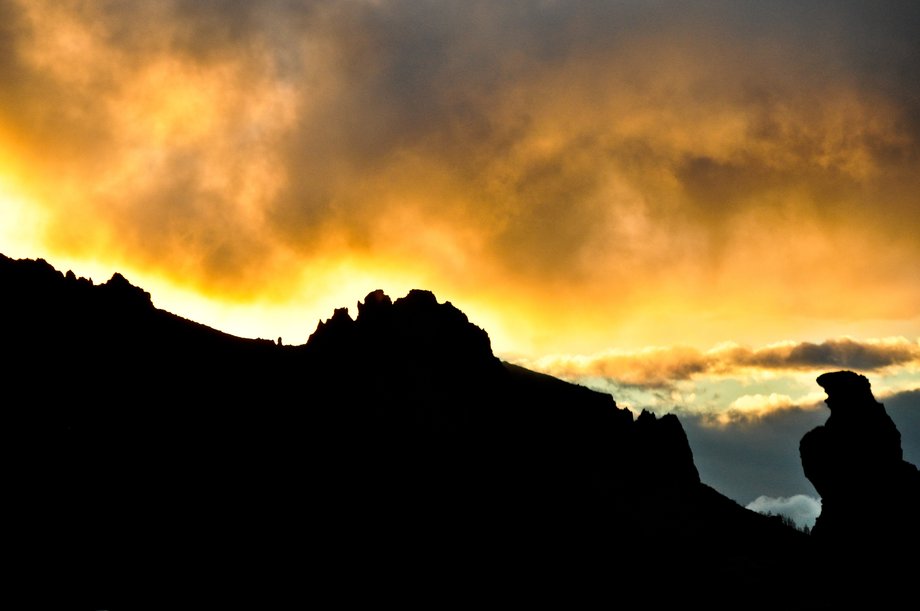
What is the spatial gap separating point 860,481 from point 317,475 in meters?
70.1

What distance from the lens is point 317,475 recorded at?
101m

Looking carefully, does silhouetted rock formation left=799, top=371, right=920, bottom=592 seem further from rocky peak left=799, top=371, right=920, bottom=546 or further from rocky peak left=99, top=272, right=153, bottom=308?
rocky peak left=99, top=272, right=153, bottom=308

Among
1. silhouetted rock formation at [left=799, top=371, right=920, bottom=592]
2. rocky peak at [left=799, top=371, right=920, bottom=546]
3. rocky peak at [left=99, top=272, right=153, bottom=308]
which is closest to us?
silhouetted rock formation at [left=799, top=371, right=920, bottom=592]

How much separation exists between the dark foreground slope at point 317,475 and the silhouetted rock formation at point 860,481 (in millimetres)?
11795

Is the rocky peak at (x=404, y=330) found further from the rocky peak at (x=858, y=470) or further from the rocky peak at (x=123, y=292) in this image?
the rocky peak at (x=858, y=470)

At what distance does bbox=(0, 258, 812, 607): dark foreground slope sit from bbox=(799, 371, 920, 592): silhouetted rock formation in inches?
464

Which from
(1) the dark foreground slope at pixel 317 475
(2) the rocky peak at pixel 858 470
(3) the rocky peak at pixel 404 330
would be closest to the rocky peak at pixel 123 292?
(1) the dark foreground slope at pixel 317 475

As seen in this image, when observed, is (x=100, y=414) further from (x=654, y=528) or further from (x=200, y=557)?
(x=654, y=528)

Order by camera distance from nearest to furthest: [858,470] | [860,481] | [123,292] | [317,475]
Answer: [860,481] < [858,470] < [317,475] < [123,292]

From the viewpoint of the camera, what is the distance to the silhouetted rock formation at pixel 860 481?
7594 cm

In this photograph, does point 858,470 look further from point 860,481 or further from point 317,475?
point 317,475

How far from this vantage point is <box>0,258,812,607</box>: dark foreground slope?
84062mm

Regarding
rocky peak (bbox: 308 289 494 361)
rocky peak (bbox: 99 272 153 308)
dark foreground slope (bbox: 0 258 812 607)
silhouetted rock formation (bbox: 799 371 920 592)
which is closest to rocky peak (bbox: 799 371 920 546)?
silhouetted rock formation (bbox: 799 371 920 592)

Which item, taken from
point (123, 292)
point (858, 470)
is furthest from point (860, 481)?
point (123, 292)
